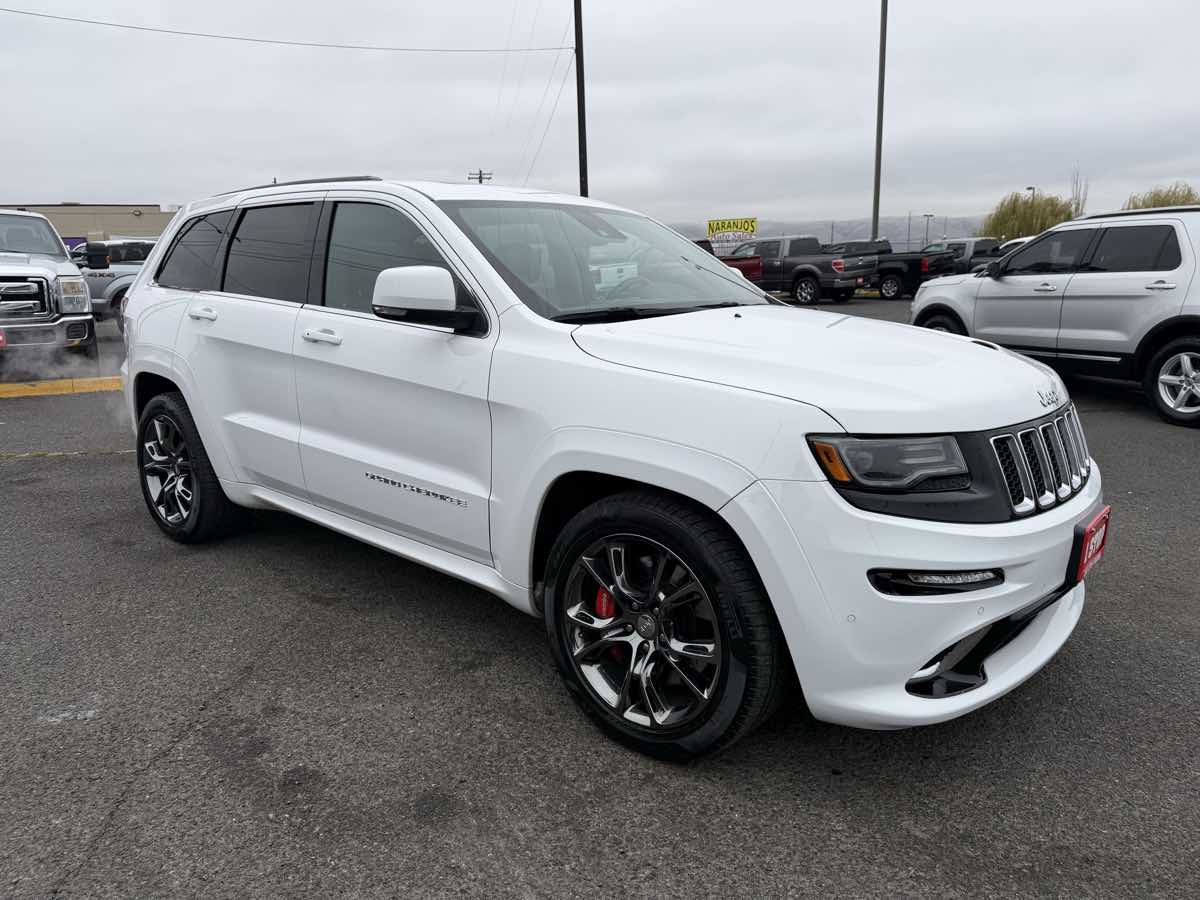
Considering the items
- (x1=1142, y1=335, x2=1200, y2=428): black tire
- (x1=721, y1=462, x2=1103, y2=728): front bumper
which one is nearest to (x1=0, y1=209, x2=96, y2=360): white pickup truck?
(x1=721, y1=462, x2=1103, y2=728): front bumper

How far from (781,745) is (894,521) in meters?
0.98

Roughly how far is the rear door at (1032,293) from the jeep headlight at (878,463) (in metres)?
7.39

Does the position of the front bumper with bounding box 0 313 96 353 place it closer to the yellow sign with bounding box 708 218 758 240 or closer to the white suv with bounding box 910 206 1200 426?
the white suv with bounding box 910 206 1200 426

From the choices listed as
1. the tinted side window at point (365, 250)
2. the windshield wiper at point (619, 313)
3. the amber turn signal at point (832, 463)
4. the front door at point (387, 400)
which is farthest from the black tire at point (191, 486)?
the amber turn signal at point (832, 463)

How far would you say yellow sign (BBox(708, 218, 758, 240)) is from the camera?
91.5ft

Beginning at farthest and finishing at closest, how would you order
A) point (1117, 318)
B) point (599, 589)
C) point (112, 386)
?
point (112, 386) < point (1117, 318) < point (599, 589)

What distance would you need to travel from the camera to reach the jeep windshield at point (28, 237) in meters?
10.4

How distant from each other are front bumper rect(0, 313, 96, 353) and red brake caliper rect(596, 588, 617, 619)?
30.2 feet

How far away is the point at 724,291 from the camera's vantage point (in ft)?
12.4

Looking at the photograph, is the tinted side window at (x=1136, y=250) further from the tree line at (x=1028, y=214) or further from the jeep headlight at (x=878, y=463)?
the tree line at (x=1028, y=214)

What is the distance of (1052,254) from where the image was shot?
888cm

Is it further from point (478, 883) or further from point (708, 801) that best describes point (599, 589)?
point (478, 883)

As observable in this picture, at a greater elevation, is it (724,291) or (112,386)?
(724,291)

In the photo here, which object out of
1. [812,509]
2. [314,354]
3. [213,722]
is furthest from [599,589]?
[314,354]
